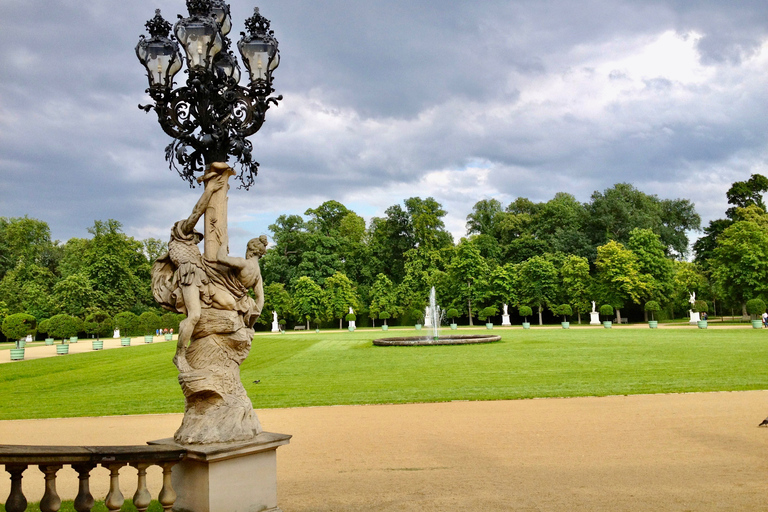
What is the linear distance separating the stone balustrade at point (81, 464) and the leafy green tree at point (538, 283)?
60.5m

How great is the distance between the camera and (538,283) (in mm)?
62562

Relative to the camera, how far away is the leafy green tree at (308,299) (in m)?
64.6

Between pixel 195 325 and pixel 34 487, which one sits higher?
pixel 195 325

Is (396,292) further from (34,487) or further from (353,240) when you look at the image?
(34,487)

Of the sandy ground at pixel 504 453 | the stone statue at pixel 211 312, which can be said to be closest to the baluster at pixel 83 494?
the stone statue at pixel 211 312

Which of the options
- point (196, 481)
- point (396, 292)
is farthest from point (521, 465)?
point (396, 292)

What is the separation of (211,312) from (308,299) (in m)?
59.6

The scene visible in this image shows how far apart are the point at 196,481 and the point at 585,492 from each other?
455 centimetres

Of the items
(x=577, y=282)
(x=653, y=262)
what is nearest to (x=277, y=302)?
(x=577, y=282)

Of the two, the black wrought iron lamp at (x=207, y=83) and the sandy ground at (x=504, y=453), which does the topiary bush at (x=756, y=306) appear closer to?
the sandy ground at (x=504, y=453)

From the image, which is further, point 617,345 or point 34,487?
point 617,345

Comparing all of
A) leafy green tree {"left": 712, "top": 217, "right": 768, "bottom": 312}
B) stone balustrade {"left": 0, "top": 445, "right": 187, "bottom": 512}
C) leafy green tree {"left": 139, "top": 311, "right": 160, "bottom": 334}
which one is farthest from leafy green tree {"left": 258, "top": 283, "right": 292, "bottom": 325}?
stone balustrade {"left": 0, "top": 445, "right": 187, "bottom": 512}

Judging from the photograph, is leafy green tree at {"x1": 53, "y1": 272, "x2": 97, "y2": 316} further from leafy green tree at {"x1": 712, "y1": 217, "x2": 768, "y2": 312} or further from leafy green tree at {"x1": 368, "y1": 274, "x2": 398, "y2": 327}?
leafy green tree at {"x1": 712, "y1": 217, "x2": 768, "y2": 312}

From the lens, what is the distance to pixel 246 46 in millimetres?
7074
